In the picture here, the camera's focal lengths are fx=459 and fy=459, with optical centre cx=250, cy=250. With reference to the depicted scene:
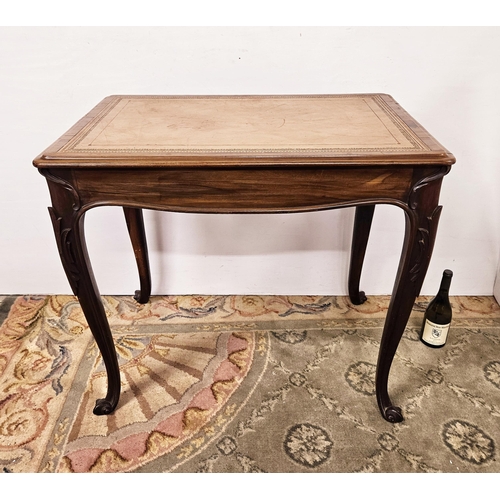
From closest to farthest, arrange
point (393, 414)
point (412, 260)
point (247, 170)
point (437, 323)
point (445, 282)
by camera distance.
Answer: point (247, 170) → point (412, 260) → point (393, 414) → point (445, 282) → point (437, 323)

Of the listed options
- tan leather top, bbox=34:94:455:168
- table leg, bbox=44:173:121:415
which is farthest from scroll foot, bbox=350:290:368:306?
table leg, bbox=44:173:121:415

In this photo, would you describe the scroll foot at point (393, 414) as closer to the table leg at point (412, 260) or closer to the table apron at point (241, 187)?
the table leg at point (412, 260)

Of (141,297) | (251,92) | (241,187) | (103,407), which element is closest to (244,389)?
(103,407)

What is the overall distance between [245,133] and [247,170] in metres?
0.14

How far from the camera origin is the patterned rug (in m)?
1.11

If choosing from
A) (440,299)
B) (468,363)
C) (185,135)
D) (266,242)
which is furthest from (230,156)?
(468,363)

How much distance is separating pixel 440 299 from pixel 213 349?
0.71m

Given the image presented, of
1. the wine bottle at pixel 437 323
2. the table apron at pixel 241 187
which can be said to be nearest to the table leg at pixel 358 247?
the wine bottle at pixel 437 323

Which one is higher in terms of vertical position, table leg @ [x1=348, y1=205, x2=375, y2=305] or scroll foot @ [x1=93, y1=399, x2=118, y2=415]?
table leg @ [x1=348, y1=205, x2=375, y2=305]

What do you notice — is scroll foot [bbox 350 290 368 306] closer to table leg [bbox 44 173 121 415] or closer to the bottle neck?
the bottle neck

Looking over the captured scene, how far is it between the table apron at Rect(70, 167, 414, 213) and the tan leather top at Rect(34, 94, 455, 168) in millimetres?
27

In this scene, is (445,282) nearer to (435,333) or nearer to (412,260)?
(435,333)

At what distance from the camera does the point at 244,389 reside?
1289 mm

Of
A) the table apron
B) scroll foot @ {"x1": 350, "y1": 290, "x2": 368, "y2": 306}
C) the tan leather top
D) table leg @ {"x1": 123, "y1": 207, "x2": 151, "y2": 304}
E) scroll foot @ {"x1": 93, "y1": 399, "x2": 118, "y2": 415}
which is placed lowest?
scroll foot @ {"x1": 350, "y1": 290, "x2": 368, "y2": 306}
